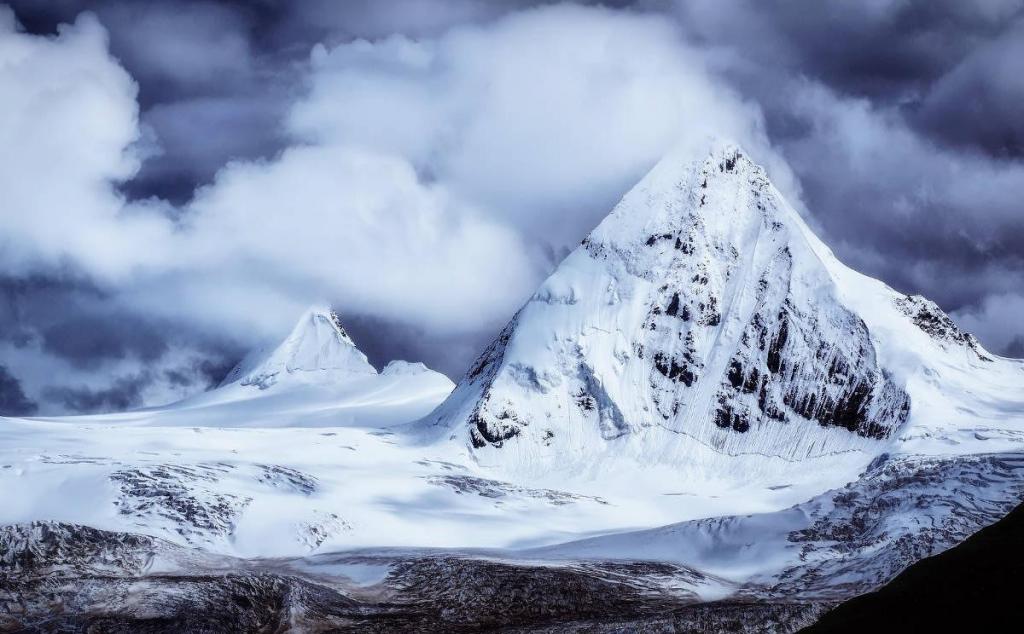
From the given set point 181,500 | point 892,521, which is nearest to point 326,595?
point 181,500

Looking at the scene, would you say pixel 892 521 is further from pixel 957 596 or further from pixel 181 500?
pixel 181 500

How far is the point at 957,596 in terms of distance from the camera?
36406 millimetres

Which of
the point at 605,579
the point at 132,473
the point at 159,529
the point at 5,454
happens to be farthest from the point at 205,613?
the point at 5,454

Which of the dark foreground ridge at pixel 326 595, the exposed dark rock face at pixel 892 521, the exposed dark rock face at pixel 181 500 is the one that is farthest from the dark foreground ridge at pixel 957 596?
the exposed dark rock face at pixel 181 500

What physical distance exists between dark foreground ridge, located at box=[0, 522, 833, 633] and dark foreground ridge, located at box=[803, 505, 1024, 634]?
52791mm

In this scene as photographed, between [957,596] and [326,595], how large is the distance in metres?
80.5

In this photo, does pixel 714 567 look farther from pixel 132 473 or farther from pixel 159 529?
pixel 132 473

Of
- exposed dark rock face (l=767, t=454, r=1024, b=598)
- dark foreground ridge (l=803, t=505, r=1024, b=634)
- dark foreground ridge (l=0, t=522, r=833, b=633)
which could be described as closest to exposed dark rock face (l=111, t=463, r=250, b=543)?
dark foreground ridge (l=0, t=522, r=833, b=633)

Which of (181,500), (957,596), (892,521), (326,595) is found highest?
(892,521)

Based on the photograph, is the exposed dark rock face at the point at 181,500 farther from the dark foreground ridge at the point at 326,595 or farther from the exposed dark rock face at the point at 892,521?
the exposed dark rock face at the point at 892,521

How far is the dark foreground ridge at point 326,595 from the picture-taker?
89.9m

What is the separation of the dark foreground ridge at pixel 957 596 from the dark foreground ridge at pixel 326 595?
52.8m

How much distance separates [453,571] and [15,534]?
57.2m

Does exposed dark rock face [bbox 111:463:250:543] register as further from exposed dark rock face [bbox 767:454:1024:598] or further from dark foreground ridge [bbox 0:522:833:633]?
exposed dark rock face [bbox 767:454:1024:598]
